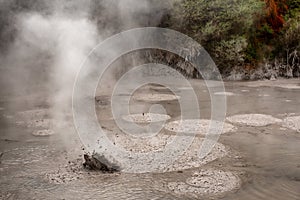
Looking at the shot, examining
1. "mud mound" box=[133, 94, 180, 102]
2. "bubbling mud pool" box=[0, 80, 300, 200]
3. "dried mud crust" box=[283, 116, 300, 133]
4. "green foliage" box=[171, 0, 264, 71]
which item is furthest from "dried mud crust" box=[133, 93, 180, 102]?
"green foliage" box=[171, 0, 264, 71]

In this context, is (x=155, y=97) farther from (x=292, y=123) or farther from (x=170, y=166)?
(x=170, y=166)

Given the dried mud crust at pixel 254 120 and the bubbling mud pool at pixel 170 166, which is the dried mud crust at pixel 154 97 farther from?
the dried mud crust at pixel 254 120

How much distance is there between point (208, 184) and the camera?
6.15 m

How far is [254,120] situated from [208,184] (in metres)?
4.53

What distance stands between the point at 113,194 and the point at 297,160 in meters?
3.70

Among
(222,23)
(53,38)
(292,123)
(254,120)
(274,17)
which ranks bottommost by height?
(292,123)

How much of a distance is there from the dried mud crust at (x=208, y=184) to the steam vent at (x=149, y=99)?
2 centimetres

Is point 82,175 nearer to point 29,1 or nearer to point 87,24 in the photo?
point 87,24

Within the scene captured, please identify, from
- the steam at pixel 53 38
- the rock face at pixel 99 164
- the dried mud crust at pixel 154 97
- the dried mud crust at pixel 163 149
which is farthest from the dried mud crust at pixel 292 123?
the steam at pixel 53 38

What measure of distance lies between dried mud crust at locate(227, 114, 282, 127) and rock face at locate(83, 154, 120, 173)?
438cm

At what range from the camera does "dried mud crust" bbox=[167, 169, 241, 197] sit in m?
5.88

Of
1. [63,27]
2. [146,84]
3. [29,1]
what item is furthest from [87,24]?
[146,84]

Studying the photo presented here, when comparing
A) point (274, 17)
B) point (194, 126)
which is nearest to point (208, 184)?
point (194, 126)

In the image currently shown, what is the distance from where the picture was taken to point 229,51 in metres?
19.0
